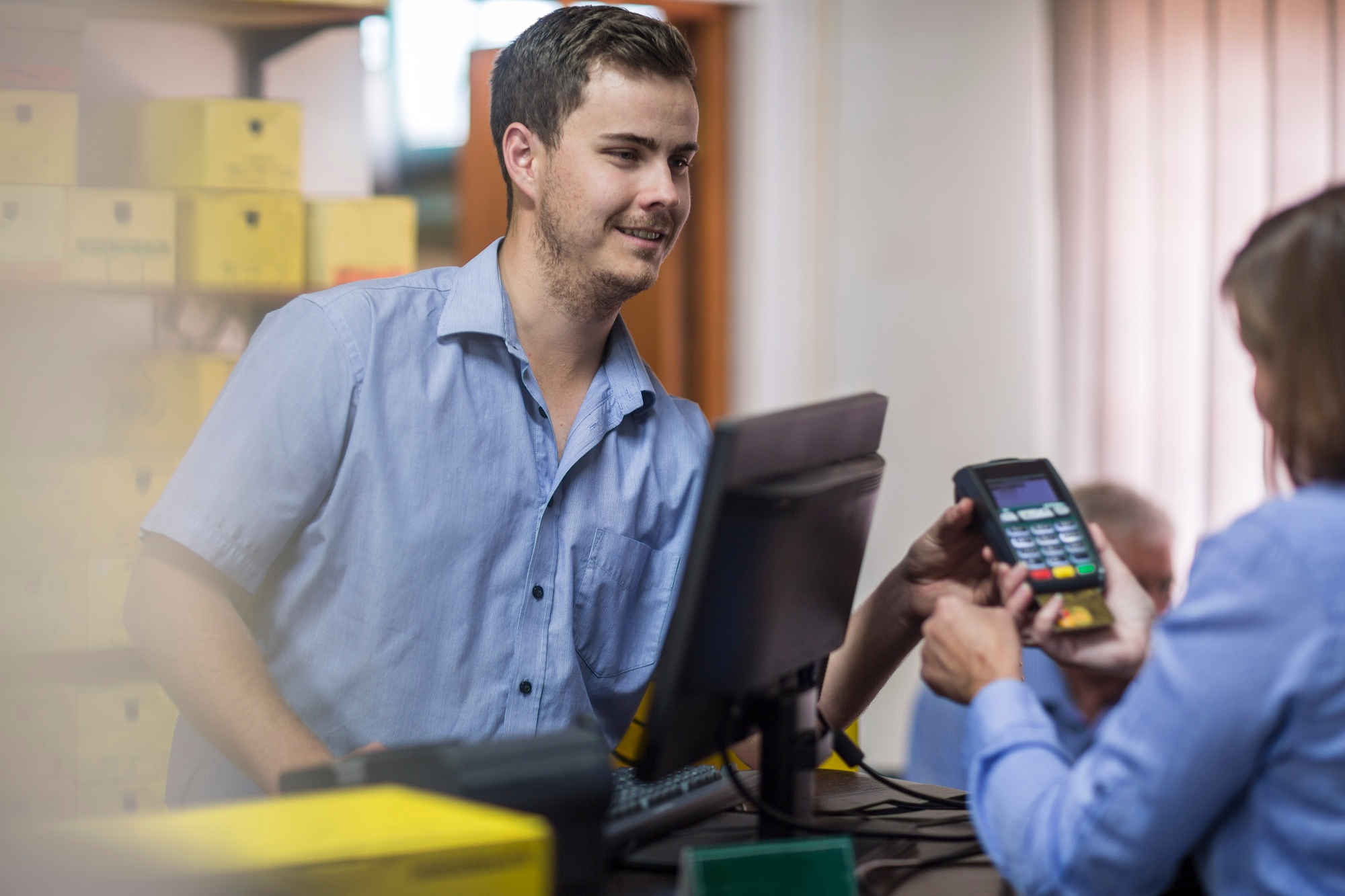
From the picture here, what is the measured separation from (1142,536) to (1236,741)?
154 centimetres

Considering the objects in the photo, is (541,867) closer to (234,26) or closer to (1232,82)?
(234,26)

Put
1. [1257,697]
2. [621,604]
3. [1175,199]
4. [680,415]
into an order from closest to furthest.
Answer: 1. [1257,697]
2. [621,604]
3. [680,415]
4. [1175,199]

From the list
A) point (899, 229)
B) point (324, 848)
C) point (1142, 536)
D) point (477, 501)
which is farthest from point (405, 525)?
point (899, 229)

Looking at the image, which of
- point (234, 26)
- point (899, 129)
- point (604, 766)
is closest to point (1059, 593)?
point (604, 766)

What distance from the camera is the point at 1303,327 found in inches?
34.4

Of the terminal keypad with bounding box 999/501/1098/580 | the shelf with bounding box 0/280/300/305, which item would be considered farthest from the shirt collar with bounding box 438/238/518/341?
the shelf with bounding box 0/280/300/305

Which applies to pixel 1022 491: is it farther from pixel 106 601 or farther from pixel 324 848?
pixel 106 601

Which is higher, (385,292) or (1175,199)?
(1175,199)

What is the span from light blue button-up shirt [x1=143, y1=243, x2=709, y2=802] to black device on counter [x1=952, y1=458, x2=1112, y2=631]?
0.44 m

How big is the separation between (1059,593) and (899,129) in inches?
104

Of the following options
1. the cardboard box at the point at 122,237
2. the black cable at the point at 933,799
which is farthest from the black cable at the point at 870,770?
the cardboard box at the point at 122,237

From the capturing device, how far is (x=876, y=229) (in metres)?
3.61

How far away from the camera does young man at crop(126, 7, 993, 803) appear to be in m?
1.31

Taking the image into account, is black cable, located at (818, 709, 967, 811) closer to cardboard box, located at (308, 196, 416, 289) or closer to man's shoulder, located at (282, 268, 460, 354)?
man's shoulder, located at (282, 268, 460, 354)
